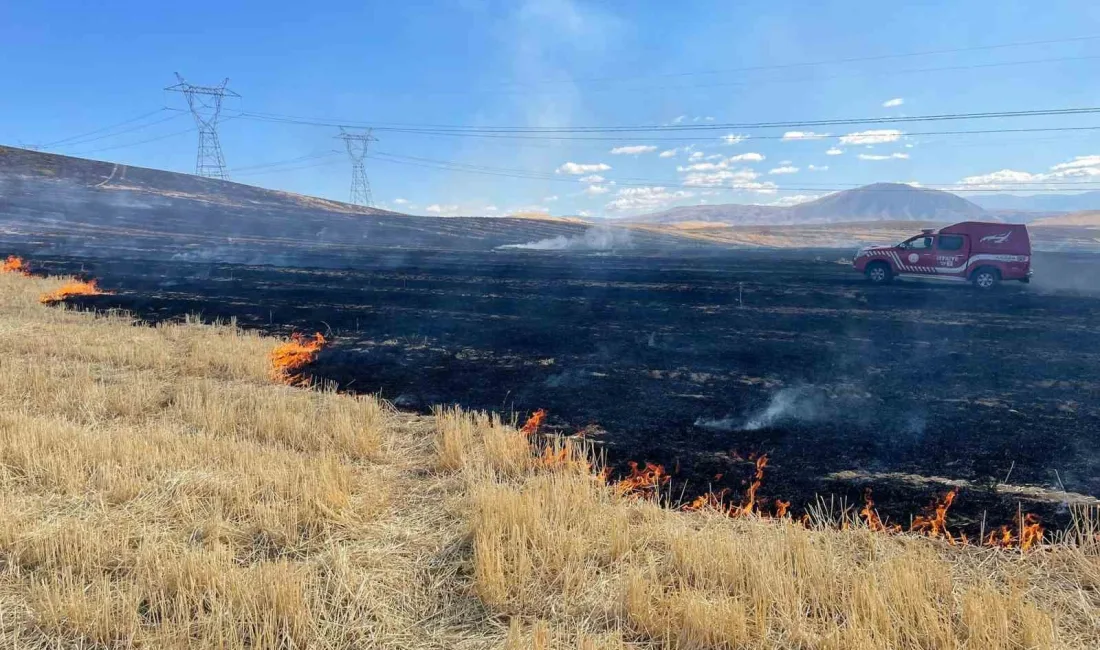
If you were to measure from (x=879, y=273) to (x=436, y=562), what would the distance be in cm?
2172

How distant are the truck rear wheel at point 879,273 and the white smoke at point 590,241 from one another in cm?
3201

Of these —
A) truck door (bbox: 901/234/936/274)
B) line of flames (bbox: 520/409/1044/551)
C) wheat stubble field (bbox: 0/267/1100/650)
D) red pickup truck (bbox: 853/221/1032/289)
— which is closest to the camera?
wheat stubble field (bbox: 0/267/1100/650)

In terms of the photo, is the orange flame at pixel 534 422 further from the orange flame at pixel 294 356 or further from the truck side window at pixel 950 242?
the truck side window at pixel 950 242

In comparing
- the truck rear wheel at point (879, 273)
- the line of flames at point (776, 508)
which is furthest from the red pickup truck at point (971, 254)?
the line of flames at point (776, 508)

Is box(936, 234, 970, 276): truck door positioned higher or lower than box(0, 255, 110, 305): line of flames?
higher

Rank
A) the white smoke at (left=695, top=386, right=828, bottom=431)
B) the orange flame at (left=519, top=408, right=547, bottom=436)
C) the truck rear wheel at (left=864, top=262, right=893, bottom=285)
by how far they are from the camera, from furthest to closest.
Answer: the truck rear wheel at (left=864, top=262, right=893, bottom=285) < the white smoke at (left=695, top=386, right=828, bottom=431) < the orange flame at (left=519, top=408, right=547, bottom=436)

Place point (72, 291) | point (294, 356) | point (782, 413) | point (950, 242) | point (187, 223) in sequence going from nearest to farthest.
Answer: point (782, 413), point (294, 356), point (72, 291), point (950, 242), point (187, 223)

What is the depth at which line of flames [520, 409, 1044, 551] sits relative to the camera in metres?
4.78

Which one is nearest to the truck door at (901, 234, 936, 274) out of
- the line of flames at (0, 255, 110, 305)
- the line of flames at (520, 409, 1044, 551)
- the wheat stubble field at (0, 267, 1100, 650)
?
the line of flames at (520, 409, 1044, 551)

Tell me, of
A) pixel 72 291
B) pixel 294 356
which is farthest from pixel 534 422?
pixel 72 291

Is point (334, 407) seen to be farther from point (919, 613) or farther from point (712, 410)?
point (919, 613)

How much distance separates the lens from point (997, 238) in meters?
19.2

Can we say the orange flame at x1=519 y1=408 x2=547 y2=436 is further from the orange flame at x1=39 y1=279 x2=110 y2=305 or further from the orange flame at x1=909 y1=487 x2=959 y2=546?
the orange flame at x1=39 y1=279 x2=110 y2=305

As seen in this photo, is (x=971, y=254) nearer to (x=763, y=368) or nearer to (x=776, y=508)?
(x=763, y=368)
